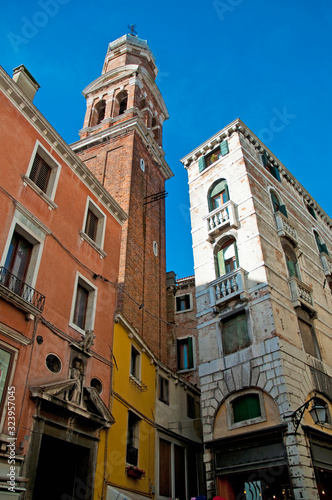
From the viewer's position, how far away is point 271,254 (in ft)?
53.2

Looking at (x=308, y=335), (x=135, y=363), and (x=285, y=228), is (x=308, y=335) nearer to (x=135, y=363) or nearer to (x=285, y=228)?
(x=285, y=228)

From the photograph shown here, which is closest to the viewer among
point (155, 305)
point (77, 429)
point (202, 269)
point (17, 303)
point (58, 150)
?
point (17, 303)

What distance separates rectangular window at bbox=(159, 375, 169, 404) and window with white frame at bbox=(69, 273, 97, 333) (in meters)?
5.61

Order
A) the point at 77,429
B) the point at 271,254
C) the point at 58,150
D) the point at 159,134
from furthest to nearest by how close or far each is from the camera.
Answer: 1. the point at 159,134
2. the point at 271,254
3. the point at 58,150
4. the point at 77,429

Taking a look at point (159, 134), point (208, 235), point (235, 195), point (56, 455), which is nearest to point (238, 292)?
point (208, 235)

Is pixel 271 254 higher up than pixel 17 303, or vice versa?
pixel 271 254

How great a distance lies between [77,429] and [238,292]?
24.2 ft

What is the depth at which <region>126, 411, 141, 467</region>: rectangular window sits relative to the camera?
1278 centimetres

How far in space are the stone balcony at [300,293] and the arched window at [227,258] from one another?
88.4 inches

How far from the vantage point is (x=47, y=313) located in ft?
33.8

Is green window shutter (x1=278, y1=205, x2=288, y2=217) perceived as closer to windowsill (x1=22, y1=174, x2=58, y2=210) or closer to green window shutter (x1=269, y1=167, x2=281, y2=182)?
green window shutter (x1=269, y1=167, x2=281, y2=182)

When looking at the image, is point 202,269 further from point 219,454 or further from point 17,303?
point 17,303

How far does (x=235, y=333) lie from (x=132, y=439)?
4963 mm

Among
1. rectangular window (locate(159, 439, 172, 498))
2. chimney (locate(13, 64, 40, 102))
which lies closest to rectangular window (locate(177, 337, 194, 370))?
rectangular window (locate(159, 439, 172, 498))
